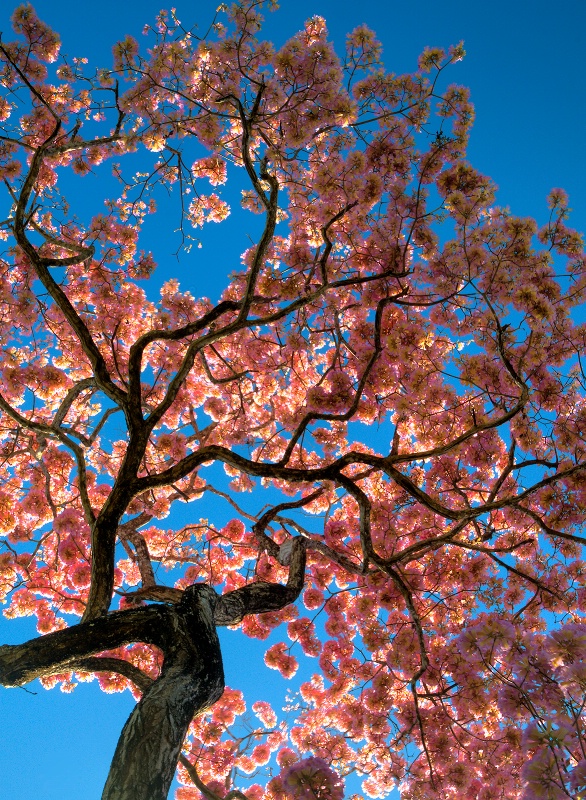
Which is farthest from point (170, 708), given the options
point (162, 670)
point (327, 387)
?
point (327, 387)

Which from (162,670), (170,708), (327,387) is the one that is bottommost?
(170,708)

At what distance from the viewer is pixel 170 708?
2734 millimetres

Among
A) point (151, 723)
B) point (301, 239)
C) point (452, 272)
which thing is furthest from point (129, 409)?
point (452, 272)

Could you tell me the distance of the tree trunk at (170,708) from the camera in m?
2.46

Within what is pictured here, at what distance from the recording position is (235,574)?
8609 millimetres

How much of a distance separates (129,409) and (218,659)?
7.83 ft

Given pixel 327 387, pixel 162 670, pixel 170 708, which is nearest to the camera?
pixel 170 708

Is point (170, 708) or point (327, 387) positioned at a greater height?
point (327, 387)

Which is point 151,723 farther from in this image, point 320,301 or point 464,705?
point 320,301

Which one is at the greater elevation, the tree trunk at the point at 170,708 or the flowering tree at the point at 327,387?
the flowering tree at the point at 327,387

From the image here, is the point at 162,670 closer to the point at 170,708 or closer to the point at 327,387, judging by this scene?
the point at 170,708

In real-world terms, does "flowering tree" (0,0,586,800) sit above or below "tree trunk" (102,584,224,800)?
above

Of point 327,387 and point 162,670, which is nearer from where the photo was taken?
point 162,670

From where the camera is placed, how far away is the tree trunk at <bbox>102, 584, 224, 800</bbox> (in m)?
2.46
